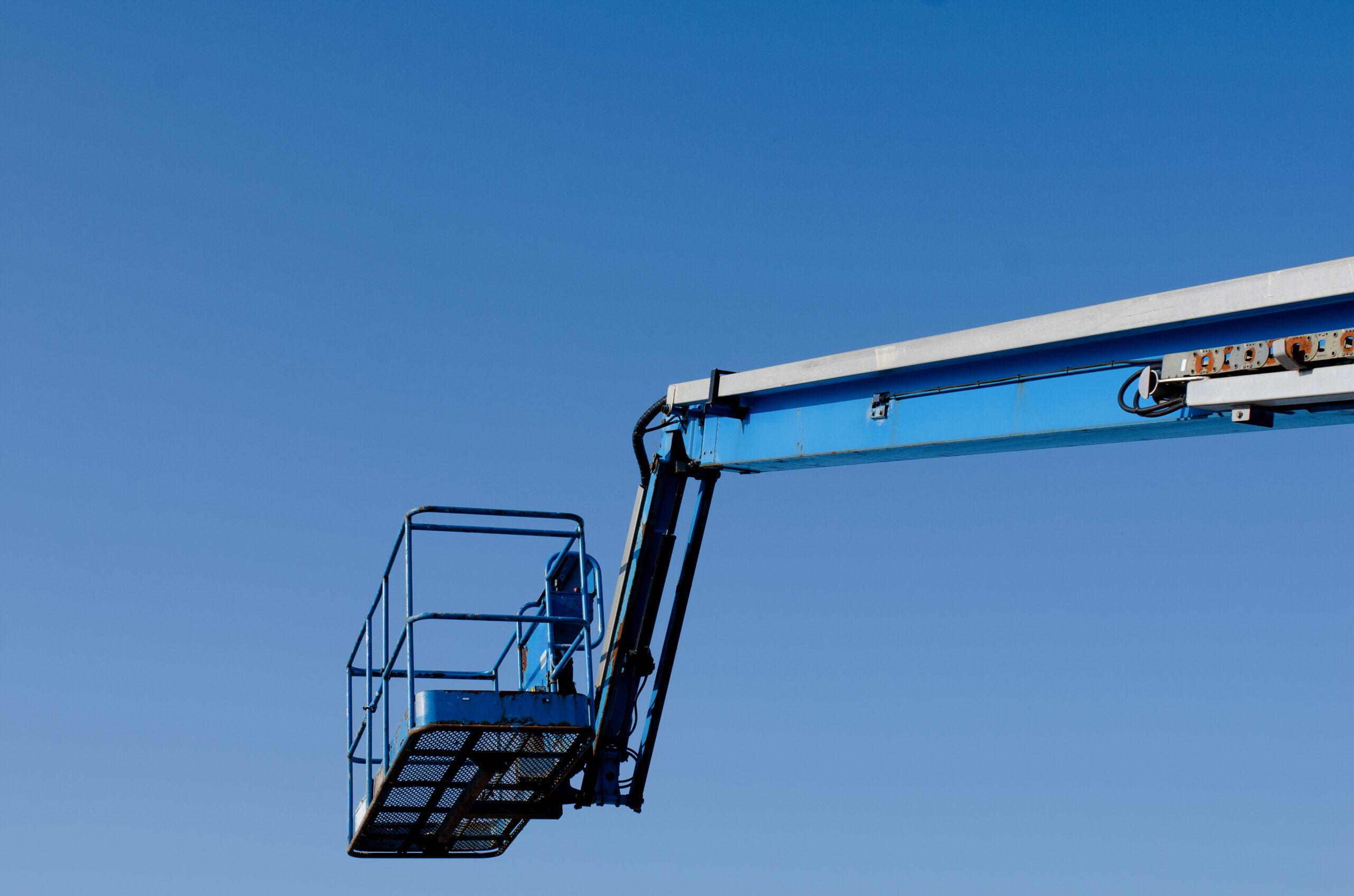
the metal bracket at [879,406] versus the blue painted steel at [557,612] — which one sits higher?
the metal bracket at [879,406]

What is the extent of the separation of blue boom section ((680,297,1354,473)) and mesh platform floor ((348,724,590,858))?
6.78ft

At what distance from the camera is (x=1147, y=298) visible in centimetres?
762

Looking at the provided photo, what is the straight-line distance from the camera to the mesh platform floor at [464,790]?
9852 millimetres

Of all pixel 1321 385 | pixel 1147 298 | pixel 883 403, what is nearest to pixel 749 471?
pixel 883 403

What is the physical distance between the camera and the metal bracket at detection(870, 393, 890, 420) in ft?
30.2

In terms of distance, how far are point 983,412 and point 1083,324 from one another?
2.87 ft

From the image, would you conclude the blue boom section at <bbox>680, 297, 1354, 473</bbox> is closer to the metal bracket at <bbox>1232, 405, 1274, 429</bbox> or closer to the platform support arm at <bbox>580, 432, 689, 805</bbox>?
the metal bracket at <bbox>1232, 405, 1274, 429</bbox>

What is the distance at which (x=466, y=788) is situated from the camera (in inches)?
413

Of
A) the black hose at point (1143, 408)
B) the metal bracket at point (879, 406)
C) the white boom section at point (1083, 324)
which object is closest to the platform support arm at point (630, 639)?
the white boom section at point (1083, 324)

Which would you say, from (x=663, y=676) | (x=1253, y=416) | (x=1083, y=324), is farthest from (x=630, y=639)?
(x=1253, y=416)

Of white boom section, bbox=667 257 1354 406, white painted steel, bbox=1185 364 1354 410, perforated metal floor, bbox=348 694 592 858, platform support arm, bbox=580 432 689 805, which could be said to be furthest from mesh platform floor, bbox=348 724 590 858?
white painted steel, bbox=1185 364 1354 410

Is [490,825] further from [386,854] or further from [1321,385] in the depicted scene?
[1321,385]

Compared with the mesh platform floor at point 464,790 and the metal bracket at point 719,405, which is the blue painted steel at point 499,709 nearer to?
the mesh platform floor at point 464,790

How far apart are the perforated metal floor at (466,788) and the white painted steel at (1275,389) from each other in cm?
426
